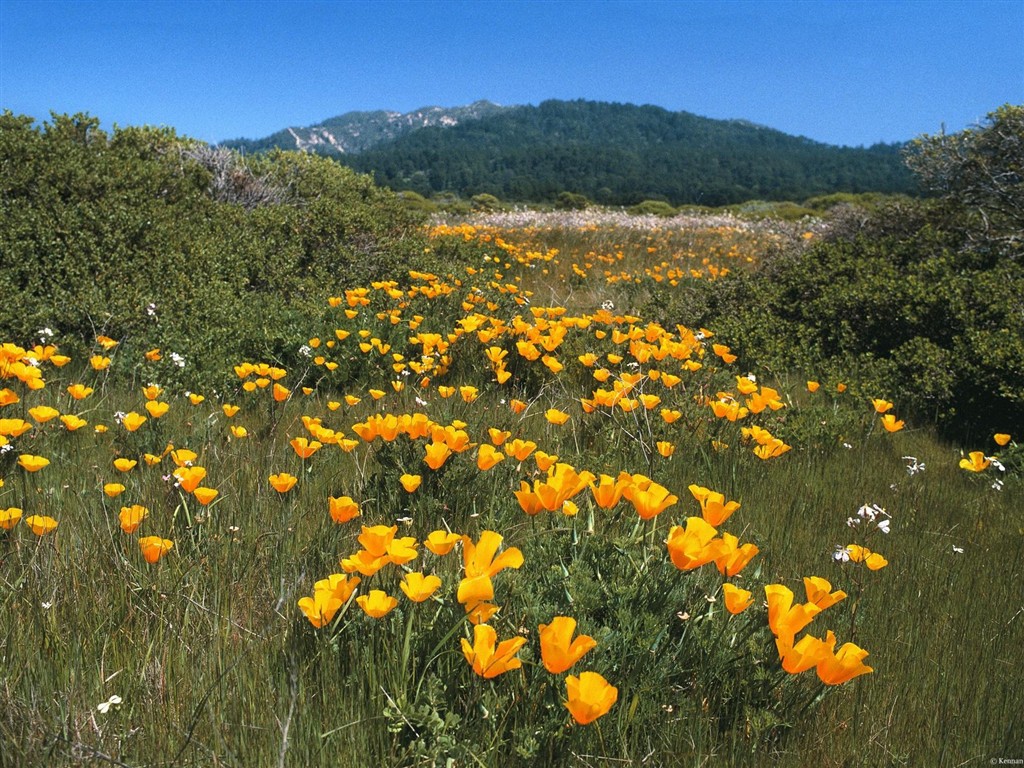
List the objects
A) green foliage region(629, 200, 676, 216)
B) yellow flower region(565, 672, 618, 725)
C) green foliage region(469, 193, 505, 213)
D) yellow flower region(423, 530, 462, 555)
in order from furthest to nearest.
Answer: green foliage region(629, 200, 676, 216)
green foliage region(469, 193, 505, 213)
yellow flower region(423, 530, 462, 555)
yellow flower region(565, 672, 618, 725)

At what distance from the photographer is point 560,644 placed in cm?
125

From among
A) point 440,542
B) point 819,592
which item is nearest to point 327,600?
point 440,542

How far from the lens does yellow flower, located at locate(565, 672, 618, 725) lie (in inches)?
47.1

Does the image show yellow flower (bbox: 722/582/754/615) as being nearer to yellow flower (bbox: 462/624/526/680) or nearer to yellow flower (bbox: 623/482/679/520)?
yellow flower (bbox: 623/482/679/520)

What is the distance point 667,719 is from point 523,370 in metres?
3.25

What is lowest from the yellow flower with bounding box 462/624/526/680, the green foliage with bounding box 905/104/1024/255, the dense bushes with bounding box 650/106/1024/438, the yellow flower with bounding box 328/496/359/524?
the yellow flower with bounding box 462/624/526/680

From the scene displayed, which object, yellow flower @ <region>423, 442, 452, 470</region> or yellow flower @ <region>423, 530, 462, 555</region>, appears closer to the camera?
yellow flower @ <region>423, 530, 462, 555</region>

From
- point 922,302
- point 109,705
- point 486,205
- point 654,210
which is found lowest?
point 109,705

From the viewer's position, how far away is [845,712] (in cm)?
171

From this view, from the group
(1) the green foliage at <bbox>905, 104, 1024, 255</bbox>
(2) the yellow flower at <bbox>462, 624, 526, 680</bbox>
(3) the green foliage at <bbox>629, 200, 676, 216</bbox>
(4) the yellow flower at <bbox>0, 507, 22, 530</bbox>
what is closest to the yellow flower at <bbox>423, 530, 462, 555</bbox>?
(2) the yellow flower at <bbox>462, 624, 526, 680</bbox>

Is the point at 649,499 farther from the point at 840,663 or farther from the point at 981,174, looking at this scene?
the point at 981,174

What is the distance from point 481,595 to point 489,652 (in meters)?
0.14

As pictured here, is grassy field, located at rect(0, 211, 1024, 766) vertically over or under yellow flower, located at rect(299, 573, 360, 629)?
under

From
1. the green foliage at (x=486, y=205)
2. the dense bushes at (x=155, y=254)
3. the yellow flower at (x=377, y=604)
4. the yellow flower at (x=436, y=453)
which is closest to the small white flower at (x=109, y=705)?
the yellow flower at (x=377, y=604)
